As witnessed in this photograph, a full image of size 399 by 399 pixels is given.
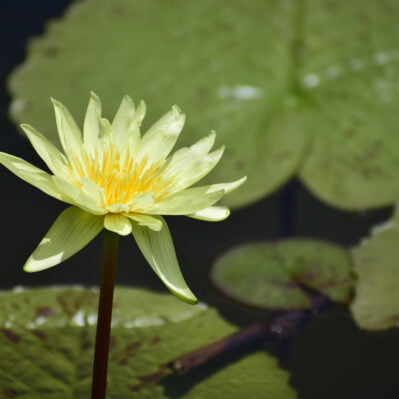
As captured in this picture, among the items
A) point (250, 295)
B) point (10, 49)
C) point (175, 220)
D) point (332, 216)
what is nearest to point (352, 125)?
point (332, 216)

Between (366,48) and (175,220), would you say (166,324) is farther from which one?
(366,48)

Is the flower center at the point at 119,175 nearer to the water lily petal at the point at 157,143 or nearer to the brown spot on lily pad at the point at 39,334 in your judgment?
the water lily petal at the point at 157,143

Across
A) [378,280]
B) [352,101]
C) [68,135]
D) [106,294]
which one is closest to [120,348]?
[106,294]

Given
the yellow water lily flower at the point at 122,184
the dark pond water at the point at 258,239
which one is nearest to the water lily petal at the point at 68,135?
the yellow water lily flower at the point at 122,184

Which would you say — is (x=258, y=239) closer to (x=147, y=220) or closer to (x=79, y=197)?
(x=147, y=220)

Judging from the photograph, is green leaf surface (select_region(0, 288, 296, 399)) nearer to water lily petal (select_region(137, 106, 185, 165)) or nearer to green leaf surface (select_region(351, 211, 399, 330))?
green leaf surface (select_region(351, 211, 399, 330))

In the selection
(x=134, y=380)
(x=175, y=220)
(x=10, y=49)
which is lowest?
(x=175, y=220)

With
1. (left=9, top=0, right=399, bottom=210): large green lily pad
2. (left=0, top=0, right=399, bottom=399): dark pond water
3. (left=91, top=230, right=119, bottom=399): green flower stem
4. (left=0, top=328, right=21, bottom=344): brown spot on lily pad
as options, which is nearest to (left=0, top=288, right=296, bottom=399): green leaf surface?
(left=0, top=328, right=21, bottom=344): brown spot on lily pad
